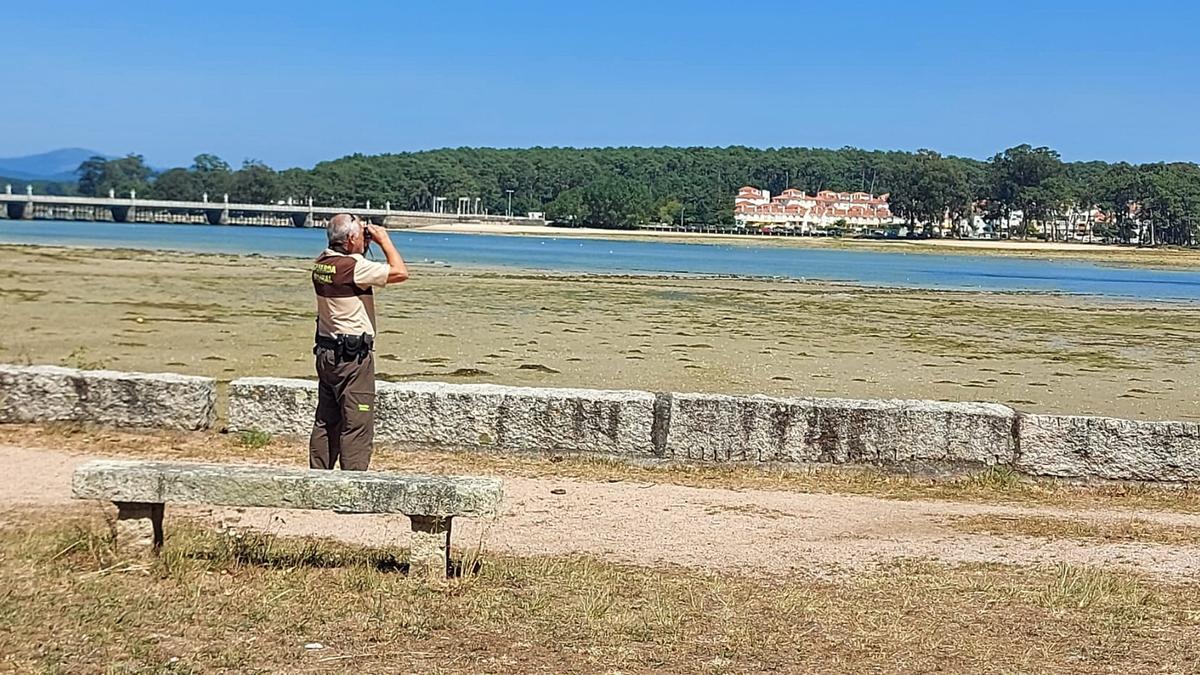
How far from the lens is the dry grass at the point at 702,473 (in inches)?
348

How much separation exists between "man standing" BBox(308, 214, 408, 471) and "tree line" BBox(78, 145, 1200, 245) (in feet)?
470

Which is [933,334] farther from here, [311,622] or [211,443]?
[311,622]

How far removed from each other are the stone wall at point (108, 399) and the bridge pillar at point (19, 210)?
490ft

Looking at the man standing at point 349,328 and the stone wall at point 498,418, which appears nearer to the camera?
the man standing at point 349,328

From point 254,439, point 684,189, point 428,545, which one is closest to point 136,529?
point 428,545

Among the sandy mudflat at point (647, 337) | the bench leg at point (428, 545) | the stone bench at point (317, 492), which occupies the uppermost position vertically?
the stone bench at point (317, 492)

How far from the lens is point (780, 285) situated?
44.5 meters

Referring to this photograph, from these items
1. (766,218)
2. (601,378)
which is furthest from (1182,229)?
(601,378)

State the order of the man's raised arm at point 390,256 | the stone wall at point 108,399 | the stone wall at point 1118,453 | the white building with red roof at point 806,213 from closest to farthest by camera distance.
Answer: the man's raised arm at point 390,256 → the stone wall at point 1118,453 → the stone wall at point 108,399 → the white building with red roof at point 806,213

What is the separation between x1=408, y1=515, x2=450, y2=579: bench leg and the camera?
18.7 feet

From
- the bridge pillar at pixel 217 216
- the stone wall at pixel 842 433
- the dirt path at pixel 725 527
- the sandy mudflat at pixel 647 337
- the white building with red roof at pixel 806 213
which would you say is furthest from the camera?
the white building with red roof at pixel 806 213

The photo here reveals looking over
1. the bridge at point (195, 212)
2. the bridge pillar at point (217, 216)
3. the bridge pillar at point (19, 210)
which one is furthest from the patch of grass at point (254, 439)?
the bridge pillar at point (217, 216)

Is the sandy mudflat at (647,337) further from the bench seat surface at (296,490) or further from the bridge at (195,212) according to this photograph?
the bridge at (195,212)

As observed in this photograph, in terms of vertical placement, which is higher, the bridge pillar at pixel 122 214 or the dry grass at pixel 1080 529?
the dry grass at pixel 1080 529
